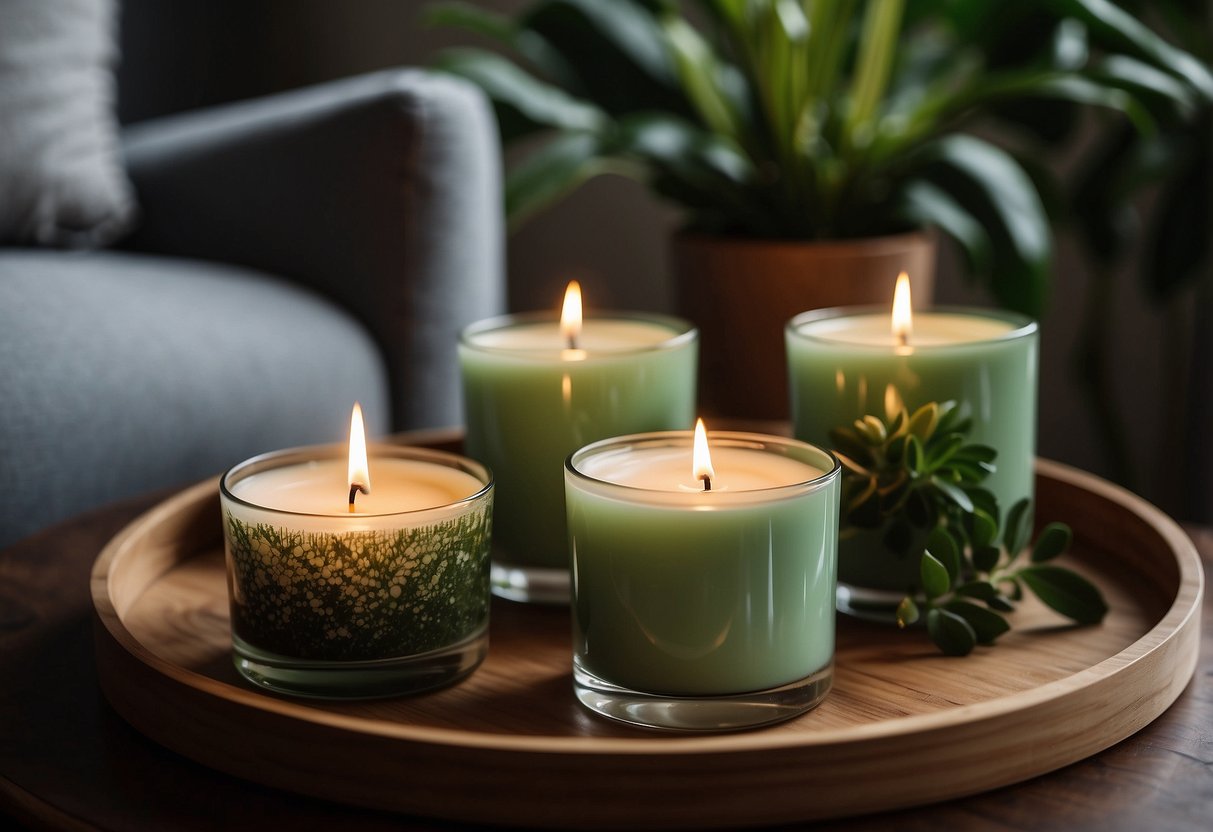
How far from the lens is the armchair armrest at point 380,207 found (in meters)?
1.24

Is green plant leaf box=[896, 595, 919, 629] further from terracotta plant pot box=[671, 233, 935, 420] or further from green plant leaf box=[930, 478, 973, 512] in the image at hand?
terracotta plant pot box=[671, 233, 935, 420]

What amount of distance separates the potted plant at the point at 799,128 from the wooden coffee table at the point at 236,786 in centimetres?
84

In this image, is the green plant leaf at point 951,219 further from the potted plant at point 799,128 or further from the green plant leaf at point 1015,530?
the green plant leaf at point 1015,530

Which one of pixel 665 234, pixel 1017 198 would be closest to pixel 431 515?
pixel 1017 198

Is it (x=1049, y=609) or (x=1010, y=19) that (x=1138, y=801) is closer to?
(x=1049, y=609)

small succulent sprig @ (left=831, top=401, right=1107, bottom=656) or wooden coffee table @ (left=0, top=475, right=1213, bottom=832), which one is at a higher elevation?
small succulent sprig @ (left=831, top=401, right=1107, bottom=656)

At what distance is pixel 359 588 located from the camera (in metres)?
0.51

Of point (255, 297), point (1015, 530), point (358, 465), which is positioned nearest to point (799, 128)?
point (255, 297)

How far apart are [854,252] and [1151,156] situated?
19.2 inches

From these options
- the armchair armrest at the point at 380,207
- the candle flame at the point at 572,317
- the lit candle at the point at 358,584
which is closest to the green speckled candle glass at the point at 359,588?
the lit candle at the point at 358,584

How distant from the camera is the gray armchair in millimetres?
974

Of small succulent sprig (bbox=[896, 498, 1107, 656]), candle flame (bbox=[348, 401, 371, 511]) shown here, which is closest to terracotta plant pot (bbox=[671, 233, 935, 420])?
small succulent sprig (bbox=[896, 498, 1107, 656])

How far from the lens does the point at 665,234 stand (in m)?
2.10

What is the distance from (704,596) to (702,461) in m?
0.06
